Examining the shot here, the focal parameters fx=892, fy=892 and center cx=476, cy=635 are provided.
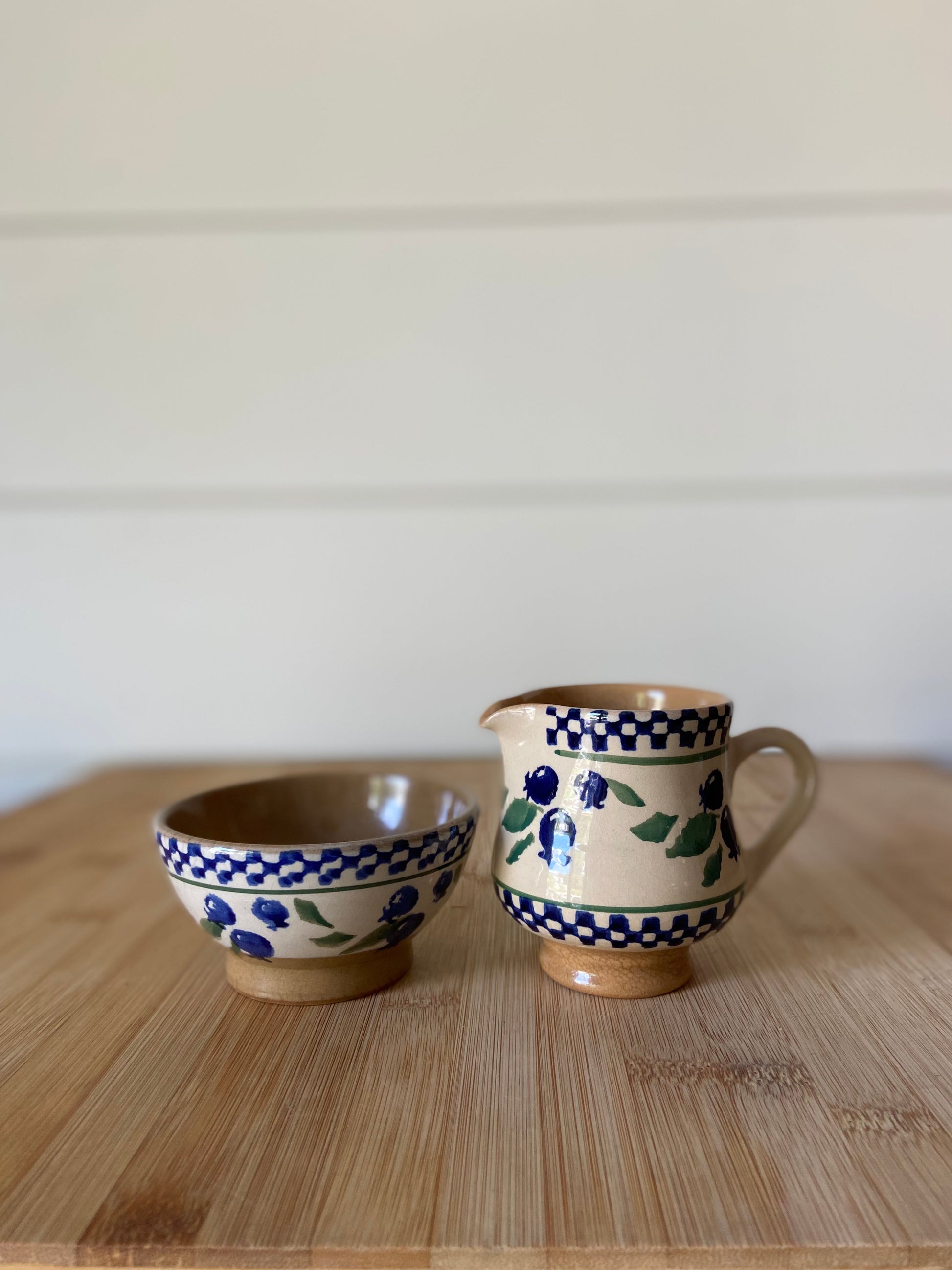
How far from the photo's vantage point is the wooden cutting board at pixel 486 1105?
11.4 inches

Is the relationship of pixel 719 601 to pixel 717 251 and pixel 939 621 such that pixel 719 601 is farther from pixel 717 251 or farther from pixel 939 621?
pixel 717 251

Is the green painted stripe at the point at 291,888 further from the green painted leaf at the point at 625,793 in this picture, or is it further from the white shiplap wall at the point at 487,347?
the white shiplap wall at the point at 487,347

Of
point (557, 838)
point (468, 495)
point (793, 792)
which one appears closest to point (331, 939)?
point (557, 838)

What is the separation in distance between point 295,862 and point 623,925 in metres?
0.15

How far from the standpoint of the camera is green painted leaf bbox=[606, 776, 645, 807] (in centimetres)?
41

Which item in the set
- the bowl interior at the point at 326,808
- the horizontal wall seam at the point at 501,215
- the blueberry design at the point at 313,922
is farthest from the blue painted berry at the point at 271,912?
the horizontal wall seam at the point at 501,215

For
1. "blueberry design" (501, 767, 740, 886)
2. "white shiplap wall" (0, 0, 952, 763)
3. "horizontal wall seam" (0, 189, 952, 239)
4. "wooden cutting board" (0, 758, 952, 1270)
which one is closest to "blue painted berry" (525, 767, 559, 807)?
"blueberry design" (501, 767, 740, 886)

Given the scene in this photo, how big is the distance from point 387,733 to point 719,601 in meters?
0.45

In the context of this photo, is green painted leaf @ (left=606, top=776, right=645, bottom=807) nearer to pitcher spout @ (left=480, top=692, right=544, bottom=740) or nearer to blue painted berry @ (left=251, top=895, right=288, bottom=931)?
pitcher spout @ (left=480, top=692, right=544, bottom=740)

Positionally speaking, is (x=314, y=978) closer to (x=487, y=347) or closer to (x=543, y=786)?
(x=543, y=786)

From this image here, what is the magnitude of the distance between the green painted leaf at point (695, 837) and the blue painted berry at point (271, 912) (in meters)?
0.18

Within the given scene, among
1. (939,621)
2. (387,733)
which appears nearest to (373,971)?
(387,733)

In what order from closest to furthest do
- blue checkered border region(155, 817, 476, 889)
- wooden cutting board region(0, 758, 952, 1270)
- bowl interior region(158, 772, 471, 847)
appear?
wooden cutting board region(0, 758, 952, 1270), blue checkered border region(155, 817, 476, 889), bowl interior region(158, 772, 471, 847)

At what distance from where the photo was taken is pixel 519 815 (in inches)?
17.5
